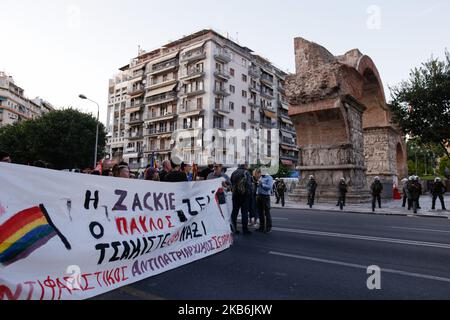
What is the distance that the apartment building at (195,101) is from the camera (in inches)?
1826

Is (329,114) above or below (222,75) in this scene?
below

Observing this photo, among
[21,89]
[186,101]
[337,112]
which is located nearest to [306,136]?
[337,112]

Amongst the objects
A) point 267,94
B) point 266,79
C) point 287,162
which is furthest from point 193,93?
point 287,162

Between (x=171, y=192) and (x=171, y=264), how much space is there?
122cm

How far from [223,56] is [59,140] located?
26.7m

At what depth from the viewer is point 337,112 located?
17969 mm

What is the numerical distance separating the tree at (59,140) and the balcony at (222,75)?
61.8ft

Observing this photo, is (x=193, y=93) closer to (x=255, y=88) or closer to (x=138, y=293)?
(x=255, y=88)

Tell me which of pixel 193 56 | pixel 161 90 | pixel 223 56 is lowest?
pixel 161 90

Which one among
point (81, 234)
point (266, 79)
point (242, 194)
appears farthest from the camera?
point (266, 79)

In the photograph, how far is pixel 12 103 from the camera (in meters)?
76.4

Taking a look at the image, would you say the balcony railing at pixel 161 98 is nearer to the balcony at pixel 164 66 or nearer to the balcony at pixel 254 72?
the balcony at pixel 164 66

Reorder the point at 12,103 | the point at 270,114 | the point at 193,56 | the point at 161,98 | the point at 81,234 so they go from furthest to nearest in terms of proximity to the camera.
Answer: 1. the point at 12,103
2. the point at 270,114
3. the point at 161,98
4. the point at 193,56
5. the point at 81,234

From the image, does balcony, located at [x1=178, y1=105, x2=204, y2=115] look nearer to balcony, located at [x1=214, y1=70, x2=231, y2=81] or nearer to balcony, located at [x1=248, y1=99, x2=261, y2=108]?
balcony, located at [x1=214, y1=70, x2=231, y2=81]
